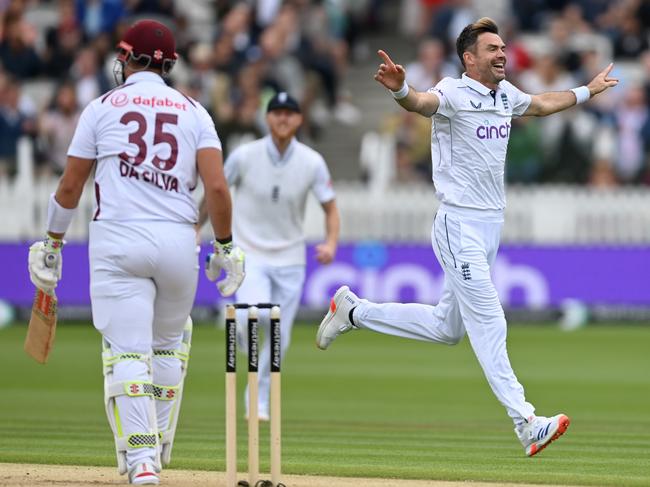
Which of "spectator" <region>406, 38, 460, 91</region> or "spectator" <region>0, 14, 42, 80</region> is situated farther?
"spectator" <region>0, 14, 42, 80</region>

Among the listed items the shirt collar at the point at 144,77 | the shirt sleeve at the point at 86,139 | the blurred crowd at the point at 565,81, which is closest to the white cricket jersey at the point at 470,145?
the shirt collar at the point at 144,77

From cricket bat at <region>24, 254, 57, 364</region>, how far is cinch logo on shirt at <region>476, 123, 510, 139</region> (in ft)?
9.05

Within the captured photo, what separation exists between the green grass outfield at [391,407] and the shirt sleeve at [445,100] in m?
2.13

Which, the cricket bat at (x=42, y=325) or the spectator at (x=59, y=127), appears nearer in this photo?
the cricket bat at (x=42, y=325)

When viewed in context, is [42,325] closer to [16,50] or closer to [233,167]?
[233,167]

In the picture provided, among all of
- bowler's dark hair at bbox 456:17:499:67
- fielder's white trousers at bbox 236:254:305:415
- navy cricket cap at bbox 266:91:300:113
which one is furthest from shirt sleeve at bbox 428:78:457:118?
fielder's white trousers at bbox 236:254:305:415

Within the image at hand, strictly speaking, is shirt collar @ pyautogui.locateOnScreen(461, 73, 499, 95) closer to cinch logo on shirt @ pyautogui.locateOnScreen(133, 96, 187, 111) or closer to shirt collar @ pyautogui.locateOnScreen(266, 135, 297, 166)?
cinch logo on shirt @ pyautogui.locateOnScreen(133, 96, 187, 111)

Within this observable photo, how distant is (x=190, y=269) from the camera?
8484mm

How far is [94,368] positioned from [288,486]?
28.0ft

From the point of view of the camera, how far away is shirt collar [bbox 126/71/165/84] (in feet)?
28.0

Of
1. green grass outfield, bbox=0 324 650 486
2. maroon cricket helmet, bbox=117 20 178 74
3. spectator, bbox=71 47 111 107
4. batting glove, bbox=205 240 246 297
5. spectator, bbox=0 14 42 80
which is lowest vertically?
green grass outfield, bbox=0 324 650 486

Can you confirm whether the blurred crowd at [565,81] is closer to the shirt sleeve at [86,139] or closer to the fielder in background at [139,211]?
the fielder in background at [139,211]

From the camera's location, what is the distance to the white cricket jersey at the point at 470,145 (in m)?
9.70

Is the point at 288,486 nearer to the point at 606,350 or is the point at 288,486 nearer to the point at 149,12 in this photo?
the point at 606,350
